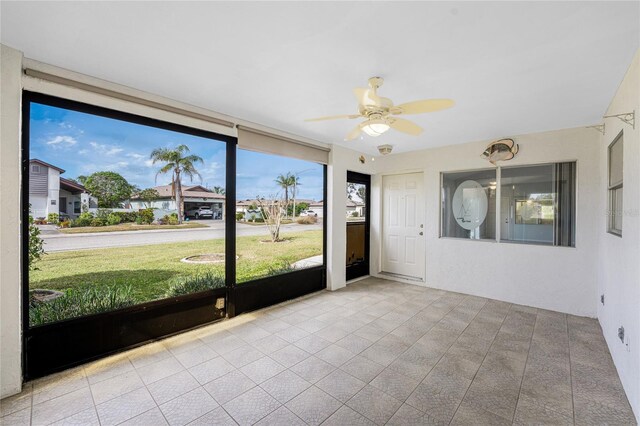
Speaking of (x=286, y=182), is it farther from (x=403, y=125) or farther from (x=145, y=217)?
(x=403, y=125)

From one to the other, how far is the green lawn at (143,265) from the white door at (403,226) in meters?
2.23

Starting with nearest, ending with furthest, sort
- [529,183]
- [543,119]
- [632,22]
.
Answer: [632,22] → [543,119] → [529,183]

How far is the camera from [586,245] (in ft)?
10.8

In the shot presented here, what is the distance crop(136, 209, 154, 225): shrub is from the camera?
2.65 m

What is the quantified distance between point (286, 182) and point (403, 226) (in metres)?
2.33

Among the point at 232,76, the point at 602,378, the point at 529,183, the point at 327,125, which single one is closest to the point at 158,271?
the point at 232,76

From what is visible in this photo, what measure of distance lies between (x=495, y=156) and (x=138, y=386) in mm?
4732

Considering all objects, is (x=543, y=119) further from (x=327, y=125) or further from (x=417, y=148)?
(x=327, y=125)

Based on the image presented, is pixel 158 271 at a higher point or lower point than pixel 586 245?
lower

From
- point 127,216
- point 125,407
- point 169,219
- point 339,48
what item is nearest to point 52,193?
point 127,216

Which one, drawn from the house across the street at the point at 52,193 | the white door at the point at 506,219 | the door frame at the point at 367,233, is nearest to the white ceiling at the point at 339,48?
the house across the street at the point at 52,193

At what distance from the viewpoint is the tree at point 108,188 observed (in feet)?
7.77

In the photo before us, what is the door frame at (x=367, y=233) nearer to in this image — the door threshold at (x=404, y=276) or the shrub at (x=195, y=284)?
the door threshold at (x=404, y=276)

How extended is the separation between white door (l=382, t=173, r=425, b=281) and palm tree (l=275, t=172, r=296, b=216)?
2.00m
